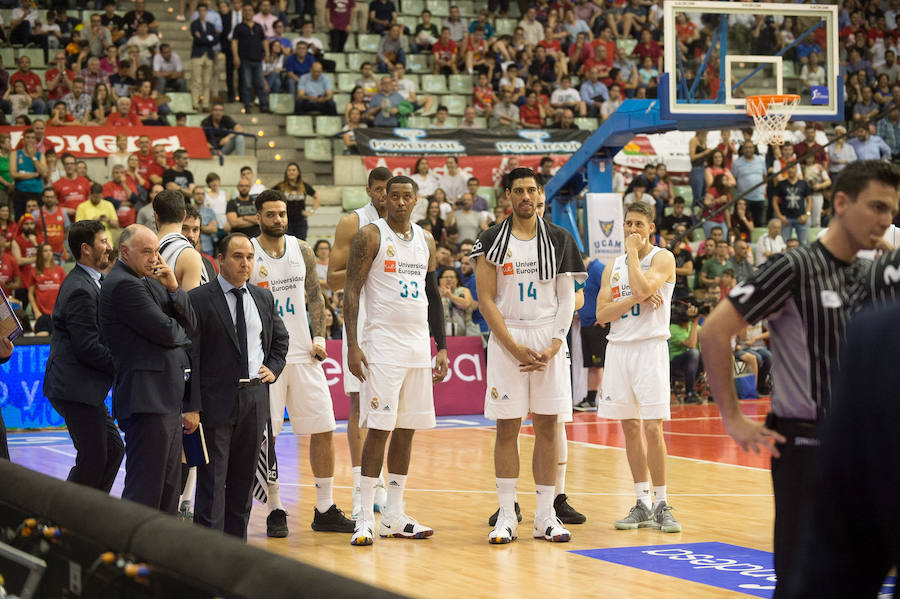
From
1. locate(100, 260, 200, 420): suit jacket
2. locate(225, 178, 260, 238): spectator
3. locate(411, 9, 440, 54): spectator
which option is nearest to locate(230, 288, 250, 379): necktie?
locate(100, 260, 200, 420): suit jacket

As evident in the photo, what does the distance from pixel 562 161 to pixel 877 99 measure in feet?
25.8

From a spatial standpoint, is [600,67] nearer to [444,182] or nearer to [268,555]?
[444,182]

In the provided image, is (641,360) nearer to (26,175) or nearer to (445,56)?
(26,175)

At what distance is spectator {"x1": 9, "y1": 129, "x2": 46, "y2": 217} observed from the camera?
Answer: 57.2ft

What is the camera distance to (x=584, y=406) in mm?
16344

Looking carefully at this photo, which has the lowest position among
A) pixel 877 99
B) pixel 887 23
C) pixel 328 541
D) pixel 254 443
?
pixel 328 541

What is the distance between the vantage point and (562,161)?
21.5 m

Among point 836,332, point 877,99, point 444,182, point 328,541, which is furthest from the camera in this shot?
point 877,99

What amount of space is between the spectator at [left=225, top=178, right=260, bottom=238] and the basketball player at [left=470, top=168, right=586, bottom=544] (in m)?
9.29

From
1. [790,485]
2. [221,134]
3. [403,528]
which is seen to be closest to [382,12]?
[221,134]

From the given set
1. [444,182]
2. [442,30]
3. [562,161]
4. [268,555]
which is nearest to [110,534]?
[268,555]

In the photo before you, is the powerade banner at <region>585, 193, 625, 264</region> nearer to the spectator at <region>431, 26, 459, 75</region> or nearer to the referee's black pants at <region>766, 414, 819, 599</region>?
the spectator at <region>431, 26, 459, 75</region>

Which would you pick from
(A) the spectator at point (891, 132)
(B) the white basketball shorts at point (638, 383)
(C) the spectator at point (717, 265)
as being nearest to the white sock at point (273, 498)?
(B) the white basketball shorts at point (638, 383)

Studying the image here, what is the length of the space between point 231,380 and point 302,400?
150cm
